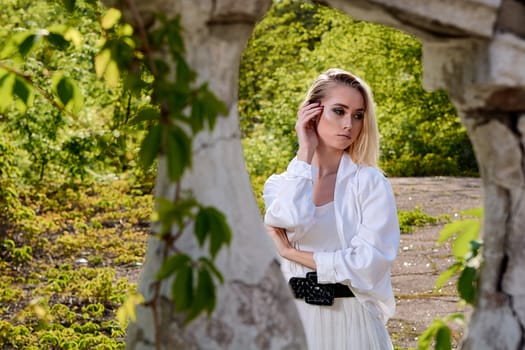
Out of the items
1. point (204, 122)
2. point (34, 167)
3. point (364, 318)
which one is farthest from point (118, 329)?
point (34, 167)

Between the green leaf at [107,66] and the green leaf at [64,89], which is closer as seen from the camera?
the green leaf at [107,66]

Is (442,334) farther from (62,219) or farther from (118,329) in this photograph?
(62,219)

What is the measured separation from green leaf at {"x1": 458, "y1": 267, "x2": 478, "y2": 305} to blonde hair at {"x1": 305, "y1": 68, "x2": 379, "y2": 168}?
1.29m

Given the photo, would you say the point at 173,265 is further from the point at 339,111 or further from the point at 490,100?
the point at 339,111

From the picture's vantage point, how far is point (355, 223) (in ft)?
11.0

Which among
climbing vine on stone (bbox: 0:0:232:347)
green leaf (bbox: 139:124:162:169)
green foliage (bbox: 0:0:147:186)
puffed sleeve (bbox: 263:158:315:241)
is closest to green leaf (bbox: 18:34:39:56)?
climbing vine on stone (bbox: 0:0:232:347)

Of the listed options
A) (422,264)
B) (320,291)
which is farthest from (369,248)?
(422,264)

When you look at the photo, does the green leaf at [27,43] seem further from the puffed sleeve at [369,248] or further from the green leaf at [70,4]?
the puffed sleeve at [369,248]

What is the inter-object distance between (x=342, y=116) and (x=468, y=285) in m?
1.39

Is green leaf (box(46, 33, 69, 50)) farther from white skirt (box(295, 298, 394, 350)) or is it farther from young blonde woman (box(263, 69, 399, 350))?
white skirt (box(295, 298, 394, 350))

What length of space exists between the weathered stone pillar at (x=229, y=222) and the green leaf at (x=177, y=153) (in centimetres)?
20

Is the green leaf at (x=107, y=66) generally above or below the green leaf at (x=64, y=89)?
above

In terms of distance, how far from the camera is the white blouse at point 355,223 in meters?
3.23

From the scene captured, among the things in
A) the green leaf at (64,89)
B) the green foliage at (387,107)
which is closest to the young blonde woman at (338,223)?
the green leaf at (64,89)
